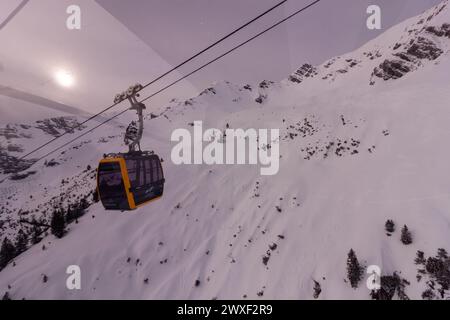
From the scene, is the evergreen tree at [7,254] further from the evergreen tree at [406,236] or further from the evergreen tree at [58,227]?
the evergreen tree at [406,236]

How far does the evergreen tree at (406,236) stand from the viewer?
52.7ft

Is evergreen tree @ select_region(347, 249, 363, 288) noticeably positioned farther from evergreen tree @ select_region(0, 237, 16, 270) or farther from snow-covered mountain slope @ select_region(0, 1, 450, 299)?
evergreen tree @ select_region(0, 237, 16, 270)

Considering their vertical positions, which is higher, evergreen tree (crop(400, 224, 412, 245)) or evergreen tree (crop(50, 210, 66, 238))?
evergreen tree (crop(400, 224, 412, 245))

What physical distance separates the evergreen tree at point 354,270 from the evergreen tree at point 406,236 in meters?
3.23

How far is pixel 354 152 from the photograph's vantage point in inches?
1067

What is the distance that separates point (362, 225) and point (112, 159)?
1796 centimetres

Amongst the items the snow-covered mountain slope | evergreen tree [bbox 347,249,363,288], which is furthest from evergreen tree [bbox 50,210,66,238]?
evergreen tree [bbox 347,249,363,288]

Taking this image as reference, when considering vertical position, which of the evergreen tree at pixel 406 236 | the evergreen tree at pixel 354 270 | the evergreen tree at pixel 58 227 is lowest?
the evergreen tree at pixel 58 227

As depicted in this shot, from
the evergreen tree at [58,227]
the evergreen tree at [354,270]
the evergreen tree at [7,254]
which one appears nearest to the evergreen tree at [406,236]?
the evergreen tree at [354,270]

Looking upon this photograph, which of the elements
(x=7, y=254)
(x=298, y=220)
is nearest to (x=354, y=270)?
(x=298, y=220)

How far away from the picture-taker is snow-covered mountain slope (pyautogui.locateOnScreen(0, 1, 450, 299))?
1736 cm

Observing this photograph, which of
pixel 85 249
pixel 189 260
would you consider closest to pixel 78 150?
pixel 85 249

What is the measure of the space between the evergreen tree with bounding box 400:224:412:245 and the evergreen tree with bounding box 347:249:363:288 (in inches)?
127
